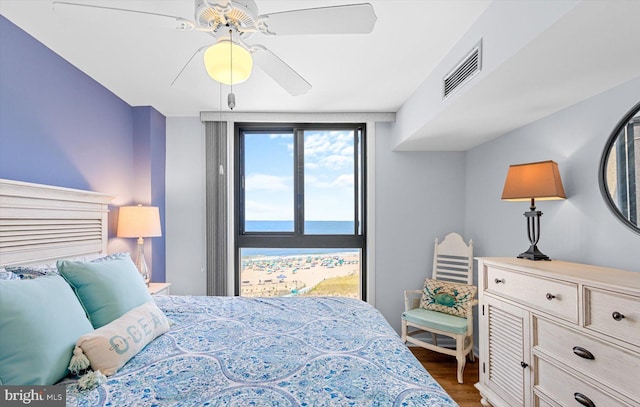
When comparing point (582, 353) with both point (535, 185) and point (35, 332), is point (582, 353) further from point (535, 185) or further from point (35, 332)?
point (35, 332)

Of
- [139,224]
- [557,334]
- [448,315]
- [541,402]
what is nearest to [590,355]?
[557,334]

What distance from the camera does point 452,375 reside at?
109 inches

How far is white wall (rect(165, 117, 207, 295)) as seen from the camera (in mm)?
3455

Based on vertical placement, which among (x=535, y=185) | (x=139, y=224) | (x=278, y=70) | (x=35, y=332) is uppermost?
(x=278, y=70)

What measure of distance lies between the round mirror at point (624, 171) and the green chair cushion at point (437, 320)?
1452mm

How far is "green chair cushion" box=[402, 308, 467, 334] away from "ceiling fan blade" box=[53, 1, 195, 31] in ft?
9.17

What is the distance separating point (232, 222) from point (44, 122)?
1.78 meters

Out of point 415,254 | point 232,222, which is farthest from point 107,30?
point 415,254

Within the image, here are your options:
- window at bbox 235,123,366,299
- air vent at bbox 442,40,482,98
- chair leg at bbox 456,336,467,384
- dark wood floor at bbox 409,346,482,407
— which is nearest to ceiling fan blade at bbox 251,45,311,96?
air vent at bbox 442,40,482,98

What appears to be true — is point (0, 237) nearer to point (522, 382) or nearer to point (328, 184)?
point (328, 184)

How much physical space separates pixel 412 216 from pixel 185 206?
2529 millimetres

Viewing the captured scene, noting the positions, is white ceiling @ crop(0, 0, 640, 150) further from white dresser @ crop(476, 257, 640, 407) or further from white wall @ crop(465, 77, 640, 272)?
white dresser @ crop(476, 257, 640, 407)

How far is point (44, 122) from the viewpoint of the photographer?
83.7 inches

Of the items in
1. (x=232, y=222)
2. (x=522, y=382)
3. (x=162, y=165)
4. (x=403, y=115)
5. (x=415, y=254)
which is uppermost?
(x=403, y=115)
